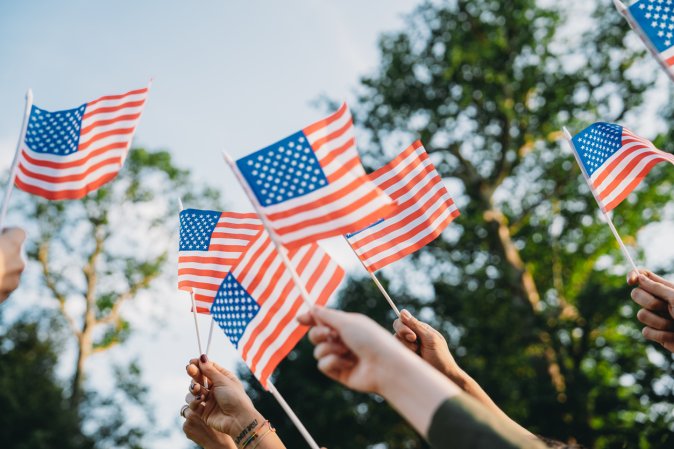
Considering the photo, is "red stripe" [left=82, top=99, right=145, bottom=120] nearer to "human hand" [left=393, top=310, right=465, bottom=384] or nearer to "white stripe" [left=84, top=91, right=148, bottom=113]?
"white stripe" [left=84, top=91, right=148, bottom=113]

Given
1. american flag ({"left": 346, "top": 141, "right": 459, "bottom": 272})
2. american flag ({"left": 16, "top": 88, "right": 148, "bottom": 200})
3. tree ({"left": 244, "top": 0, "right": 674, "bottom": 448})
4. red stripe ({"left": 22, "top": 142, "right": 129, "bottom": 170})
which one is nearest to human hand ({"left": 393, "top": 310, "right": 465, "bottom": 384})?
american flag ({"left": 346, "top": 141, "right": 459, "bottom": 272})

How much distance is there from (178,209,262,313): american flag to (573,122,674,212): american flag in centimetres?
262

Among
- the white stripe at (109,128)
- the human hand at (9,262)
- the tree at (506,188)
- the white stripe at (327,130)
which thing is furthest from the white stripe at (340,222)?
the tree at (506,188)

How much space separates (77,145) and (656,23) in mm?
3757

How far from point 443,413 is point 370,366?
0.28 metres

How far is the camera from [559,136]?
1861 centimetres

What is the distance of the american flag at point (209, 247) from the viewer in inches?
169

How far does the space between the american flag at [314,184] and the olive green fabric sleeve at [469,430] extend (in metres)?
1.46

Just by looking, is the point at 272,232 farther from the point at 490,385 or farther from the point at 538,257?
the point at 538,257

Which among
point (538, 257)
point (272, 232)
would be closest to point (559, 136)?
point (538, 257)

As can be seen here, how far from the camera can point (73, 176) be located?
150 inches

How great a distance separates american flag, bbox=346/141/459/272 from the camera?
4535 mm

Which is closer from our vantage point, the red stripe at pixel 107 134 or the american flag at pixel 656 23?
the american flag at pixel 656 23

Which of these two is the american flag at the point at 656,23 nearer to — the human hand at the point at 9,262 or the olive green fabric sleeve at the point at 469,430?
the olive green fabric sleeve at the point at 469,430
